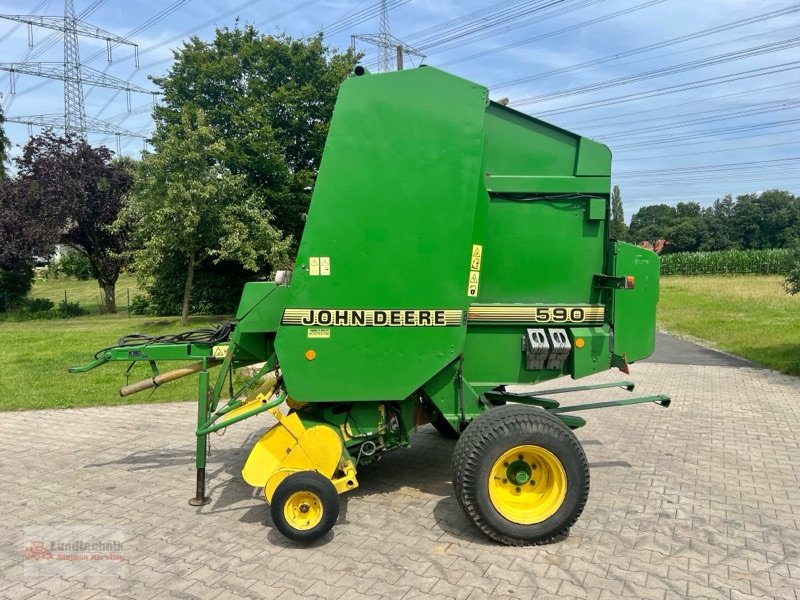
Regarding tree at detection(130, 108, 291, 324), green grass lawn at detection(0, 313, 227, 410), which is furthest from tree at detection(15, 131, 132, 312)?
green grass lawn at detection(0, 313, 227, 410)

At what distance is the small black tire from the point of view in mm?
3602

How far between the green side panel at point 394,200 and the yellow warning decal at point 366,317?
3 centimetres

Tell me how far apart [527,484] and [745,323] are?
1559cm

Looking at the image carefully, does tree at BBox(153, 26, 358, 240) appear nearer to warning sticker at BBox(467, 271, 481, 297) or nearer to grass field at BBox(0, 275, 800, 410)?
grass field at BBox(0, 275, 800, 410)

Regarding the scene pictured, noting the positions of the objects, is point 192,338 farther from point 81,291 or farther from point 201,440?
point 81,291

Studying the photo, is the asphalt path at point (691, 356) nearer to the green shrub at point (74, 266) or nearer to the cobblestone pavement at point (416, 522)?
the cobblestone pavement at point (416, 522)

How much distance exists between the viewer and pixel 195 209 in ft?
56.9

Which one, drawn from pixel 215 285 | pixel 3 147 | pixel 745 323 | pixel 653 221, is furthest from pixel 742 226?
pixel 3 147

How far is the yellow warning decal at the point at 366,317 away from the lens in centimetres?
376

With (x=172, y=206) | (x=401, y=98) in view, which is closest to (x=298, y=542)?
(x=401, y=98)

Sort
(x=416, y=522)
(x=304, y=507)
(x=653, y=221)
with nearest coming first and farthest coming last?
(x=304, y=507), (x=416, y=522), (x=653, y=221)

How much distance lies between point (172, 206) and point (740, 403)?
15602 millimetres
